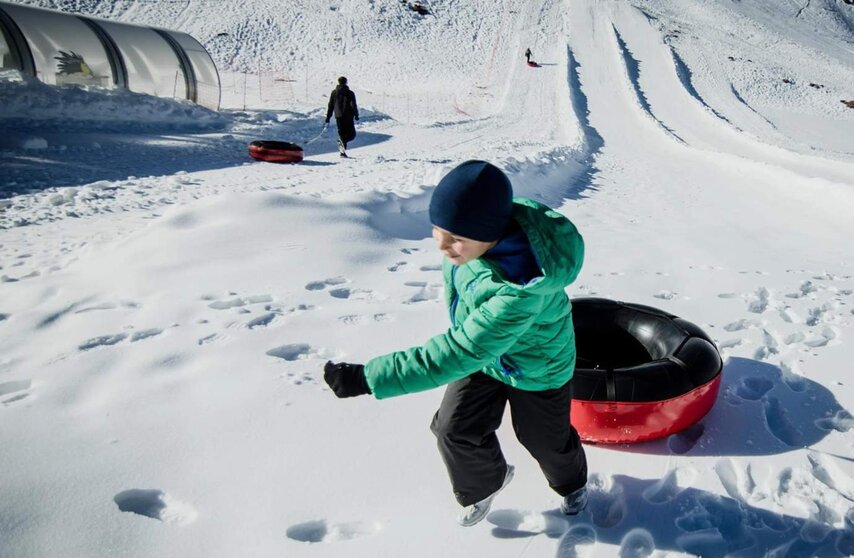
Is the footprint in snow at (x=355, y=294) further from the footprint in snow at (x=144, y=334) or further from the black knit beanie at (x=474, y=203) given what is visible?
the black knit beanie at (x=474, y=203)

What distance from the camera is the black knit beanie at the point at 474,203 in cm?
159

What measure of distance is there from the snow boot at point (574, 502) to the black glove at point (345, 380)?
3.21 ft

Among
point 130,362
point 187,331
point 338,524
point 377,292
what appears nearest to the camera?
point 338,524

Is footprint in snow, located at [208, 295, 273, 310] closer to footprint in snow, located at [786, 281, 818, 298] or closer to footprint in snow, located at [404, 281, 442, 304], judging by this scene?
footprint in snow, located at [404, 281, 442, 304]

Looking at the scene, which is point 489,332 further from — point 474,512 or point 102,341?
point 102,341

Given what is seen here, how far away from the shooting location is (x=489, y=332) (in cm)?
161

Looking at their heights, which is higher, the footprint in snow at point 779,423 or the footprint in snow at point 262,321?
the footprint in snow at point 779,423

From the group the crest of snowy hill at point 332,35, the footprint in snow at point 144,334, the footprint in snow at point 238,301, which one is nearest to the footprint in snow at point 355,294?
the footprint in snow at point 238,301

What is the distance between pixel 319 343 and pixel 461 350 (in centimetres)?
192

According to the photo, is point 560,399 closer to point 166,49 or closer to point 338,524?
point 338,524

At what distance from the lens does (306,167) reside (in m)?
9.97

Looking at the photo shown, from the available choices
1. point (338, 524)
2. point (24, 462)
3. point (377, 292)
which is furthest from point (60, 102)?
point (338, 524)

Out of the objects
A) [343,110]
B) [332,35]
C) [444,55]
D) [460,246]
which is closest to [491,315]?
[460,246]

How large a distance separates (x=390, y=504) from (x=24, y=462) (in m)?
1.40
